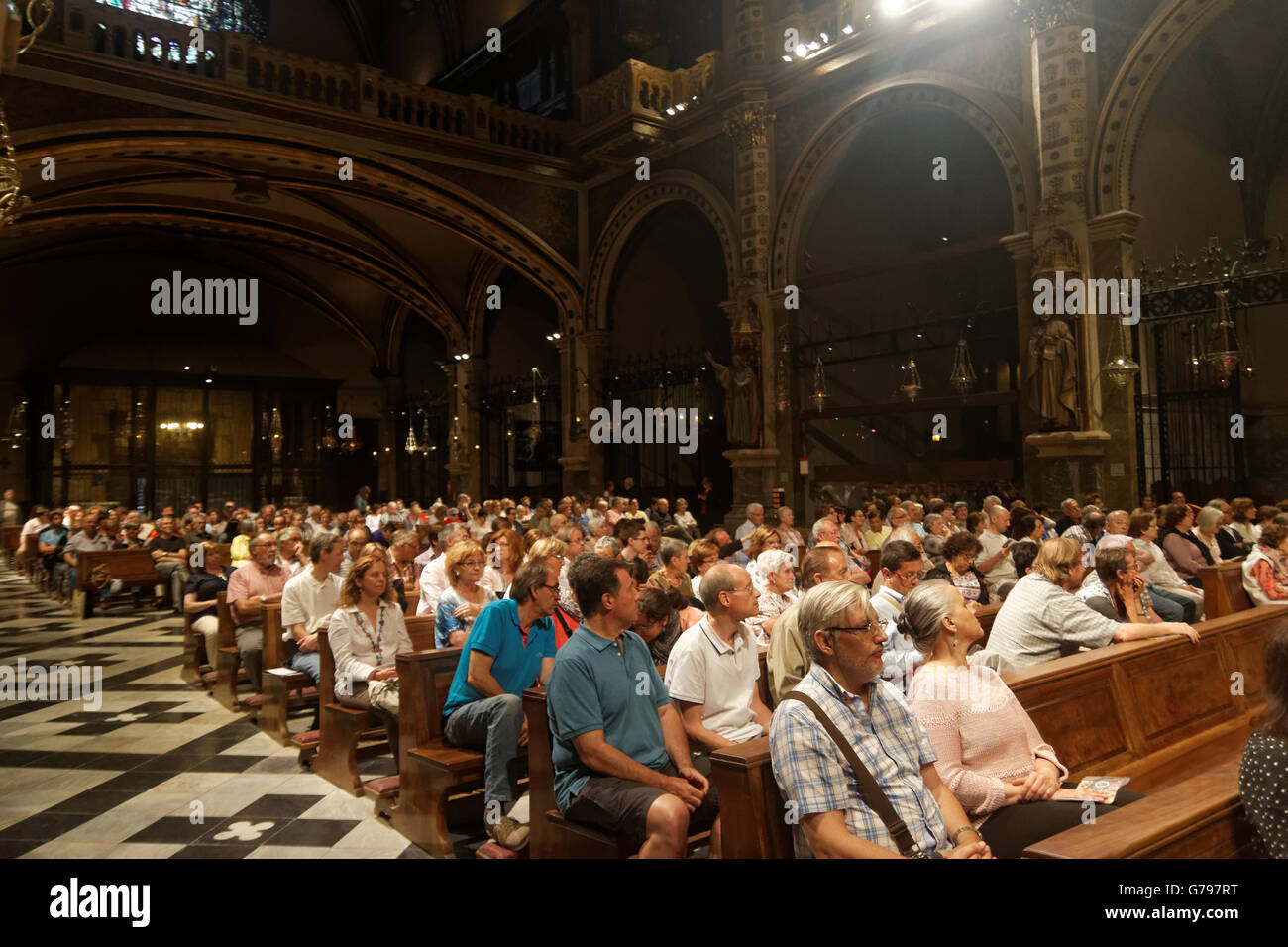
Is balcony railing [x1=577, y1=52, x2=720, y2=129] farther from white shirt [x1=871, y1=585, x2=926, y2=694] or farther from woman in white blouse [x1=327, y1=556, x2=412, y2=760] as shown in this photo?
white shirt [x1=871, y1=585, x2=926, y2=694]

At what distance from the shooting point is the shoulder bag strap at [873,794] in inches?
85.0

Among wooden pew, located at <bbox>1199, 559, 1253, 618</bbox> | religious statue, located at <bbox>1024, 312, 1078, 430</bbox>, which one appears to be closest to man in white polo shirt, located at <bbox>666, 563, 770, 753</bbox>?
wooden pew, located at <bbox>1199, 559, 1253, 618</bbox>

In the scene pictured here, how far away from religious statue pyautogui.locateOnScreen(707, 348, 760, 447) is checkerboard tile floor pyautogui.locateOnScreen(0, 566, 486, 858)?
8148mm

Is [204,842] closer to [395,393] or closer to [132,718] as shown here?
[132,718]

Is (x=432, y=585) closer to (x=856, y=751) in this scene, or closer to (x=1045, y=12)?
(x=856, y=751)

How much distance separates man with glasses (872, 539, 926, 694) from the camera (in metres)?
3.68

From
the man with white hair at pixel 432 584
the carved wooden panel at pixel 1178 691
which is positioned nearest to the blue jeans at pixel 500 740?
the man with white hair at pixel 432 584

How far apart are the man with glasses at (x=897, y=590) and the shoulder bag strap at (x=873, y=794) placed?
152cm

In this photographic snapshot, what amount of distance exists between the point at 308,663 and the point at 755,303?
9254mm

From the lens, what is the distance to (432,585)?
17.9 feet

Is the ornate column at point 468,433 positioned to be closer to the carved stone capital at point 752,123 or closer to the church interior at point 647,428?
the church interior at point 647,428

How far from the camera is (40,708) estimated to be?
256 inches
